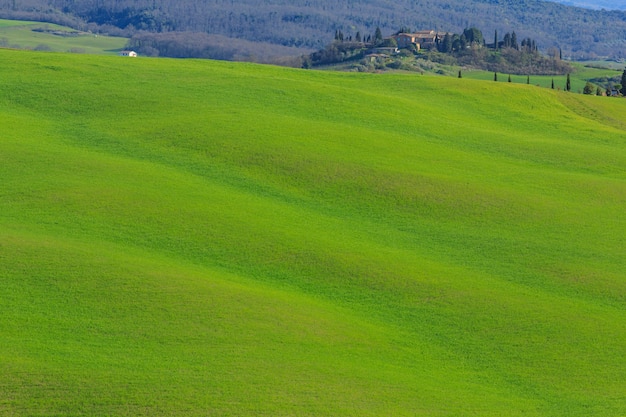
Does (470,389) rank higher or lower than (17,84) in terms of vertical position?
lower

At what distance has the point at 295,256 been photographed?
41.1m

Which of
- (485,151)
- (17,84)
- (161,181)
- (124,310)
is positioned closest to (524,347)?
(124,310)

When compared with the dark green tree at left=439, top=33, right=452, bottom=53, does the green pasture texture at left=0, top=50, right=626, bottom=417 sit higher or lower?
higher

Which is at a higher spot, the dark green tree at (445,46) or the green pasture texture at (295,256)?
the green pasture texture at (295,256)

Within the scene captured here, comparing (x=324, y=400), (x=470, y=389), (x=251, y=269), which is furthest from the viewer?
(x=251, y=269)

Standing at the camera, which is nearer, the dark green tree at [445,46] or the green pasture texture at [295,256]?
the green pasture texture at [295,256]

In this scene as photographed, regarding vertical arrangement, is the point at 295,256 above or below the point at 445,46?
above

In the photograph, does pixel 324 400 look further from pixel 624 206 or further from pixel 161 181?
pixel 624 206

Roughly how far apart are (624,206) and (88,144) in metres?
29.6

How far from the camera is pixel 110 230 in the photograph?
42719mm

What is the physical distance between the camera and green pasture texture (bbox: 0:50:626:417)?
102 ft

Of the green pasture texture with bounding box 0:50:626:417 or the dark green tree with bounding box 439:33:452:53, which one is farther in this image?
the dark green tree with bounding box 439:33:452:53

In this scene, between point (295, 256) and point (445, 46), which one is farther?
point (445, 46)

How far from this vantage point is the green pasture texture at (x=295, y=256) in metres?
31.1
